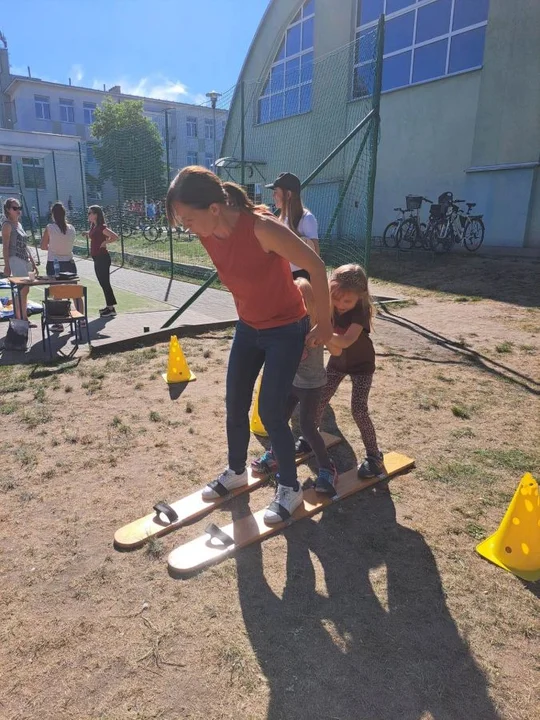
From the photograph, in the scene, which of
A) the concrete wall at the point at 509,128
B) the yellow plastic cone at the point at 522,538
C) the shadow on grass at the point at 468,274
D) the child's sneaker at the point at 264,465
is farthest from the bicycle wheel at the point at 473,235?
the yellow plastic cone at the point at 522,538

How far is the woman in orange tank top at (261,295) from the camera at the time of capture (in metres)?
2.18

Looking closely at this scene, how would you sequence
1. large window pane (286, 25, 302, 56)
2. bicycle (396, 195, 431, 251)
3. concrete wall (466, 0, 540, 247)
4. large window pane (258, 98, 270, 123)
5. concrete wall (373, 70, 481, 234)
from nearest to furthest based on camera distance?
concrete wall (466, 0, 540, 247), bicycle (396, 195, 431, 251), concrete wall (373, 70, 481, 234), large window pane (286, 25, 302, 56), large window pane (258, 98, 270, 123)

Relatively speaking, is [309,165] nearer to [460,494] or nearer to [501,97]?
[501,97]

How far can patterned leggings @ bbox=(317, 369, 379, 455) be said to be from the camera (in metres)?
3.09

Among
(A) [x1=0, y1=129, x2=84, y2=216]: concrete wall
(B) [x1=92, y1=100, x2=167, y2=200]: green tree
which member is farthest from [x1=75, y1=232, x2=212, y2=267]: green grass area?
(A) [x1=0, y1=129, x2=84, y2=216]: concrete wall

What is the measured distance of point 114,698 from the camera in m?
1.79

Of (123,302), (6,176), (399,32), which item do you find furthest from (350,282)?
(6,176)

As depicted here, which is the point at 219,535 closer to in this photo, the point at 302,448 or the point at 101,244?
the point at 302,448

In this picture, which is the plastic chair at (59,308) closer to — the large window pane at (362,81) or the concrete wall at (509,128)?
the large window pane at (362,81)

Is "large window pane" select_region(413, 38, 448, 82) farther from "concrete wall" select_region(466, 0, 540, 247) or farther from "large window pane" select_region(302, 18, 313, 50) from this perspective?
"large window pane" select_region(302, 18, 313, 50)

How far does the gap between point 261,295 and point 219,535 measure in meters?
1.24

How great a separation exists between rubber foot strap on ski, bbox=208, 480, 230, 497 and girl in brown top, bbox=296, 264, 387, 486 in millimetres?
706

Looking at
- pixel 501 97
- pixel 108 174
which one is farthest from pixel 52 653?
pixel 108 174

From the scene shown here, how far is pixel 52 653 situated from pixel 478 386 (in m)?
4.23
